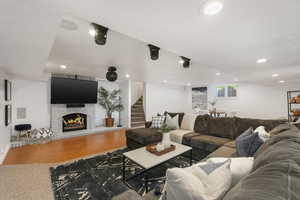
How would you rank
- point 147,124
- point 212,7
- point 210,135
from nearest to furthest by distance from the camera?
point 212,7, point 210,135, point 147,124

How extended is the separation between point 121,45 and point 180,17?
1.33 m

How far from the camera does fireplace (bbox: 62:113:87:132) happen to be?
4.94 metres

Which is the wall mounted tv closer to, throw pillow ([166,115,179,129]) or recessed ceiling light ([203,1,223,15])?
throw pillow ([166,115,179,129])

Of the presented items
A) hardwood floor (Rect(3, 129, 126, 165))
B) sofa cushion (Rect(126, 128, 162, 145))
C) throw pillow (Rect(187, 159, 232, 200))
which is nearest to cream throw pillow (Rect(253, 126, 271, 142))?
throw pillow (Rect(187, 159, 232, 200))

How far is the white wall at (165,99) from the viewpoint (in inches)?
272

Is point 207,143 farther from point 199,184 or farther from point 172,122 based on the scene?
point 199,184

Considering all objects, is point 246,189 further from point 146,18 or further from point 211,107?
point 211,107

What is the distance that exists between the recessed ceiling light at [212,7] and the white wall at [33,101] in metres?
5.37

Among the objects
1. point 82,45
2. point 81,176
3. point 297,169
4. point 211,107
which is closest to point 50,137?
point 81,176

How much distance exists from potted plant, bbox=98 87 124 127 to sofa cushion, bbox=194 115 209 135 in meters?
3.80

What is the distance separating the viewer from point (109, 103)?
19.9 ft

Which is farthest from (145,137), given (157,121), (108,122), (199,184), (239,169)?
(108,122)

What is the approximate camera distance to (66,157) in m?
3.05

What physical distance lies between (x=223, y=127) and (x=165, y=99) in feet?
15.9
